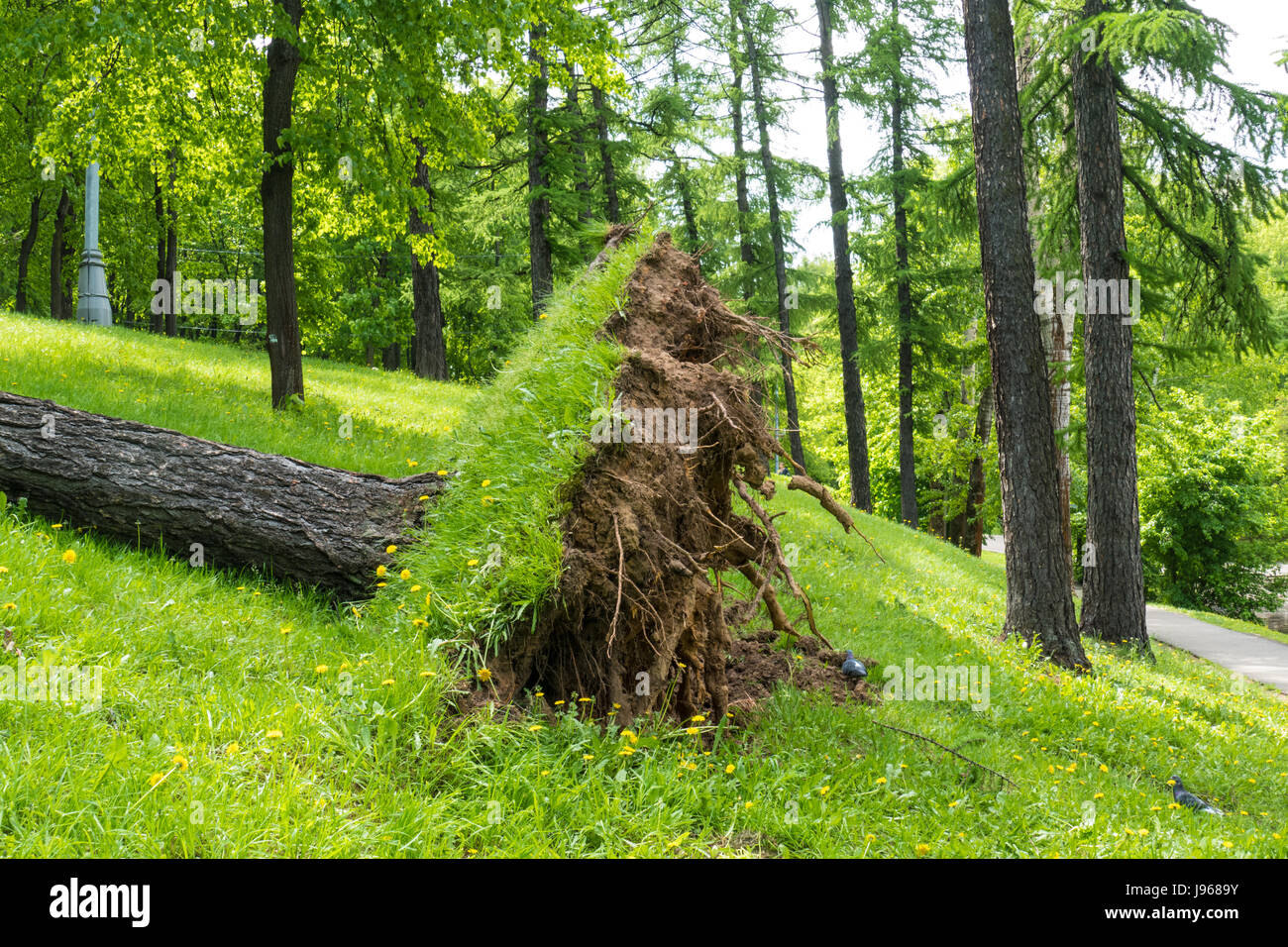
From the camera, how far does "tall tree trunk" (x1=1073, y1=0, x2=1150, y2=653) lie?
31.8ft

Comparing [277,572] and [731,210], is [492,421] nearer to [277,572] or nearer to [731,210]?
[277,572]

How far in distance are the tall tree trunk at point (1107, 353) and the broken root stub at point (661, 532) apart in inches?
236

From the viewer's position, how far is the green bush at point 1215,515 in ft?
81.2

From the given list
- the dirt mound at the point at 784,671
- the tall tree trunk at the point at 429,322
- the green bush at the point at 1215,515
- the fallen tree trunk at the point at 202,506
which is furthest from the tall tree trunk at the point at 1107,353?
the green bush at the point at 1215,515

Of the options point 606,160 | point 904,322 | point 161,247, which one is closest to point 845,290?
point 904,322

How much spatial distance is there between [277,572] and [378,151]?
770 cm

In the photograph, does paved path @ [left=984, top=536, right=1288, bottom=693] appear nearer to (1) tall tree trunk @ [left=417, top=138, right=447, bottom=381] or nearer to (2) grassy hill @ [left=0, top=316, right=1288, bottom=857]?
(2) grassy hill @ [left=0, top=316, right=1288, bottom=857]

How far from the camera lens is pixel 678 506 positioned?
178 inches

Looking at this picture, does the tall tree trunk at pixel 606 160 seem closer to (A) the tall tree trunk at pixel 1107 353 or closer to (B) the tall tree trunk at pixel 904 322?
(B) the tall tree trunk at pixel 904 322

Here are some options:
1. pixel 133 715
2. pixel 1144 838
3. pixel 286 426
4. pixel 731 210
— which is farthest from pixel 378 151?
pixel 731 210

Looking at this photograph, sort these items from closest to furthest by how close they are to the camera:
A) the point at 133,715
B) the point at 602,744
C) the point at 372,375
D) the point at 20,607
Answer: the point at 133,715 < the point at 602,744 < the point at 20,607 < the point at 372,375

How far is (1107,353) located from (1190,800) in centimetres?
638

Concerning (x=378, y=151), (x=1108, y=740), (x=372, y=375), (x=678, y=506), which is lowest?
(x=1108, y=740)

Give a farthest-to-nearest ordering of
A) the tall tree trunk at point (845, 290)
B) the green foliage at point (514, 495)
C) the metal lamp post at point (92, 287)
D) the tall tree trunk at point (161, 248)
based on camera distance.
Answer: the tall tree trunk at point (161, 248)
the tall tree trunk at point (845, 290)
the metal lamp post at point (92, 287)
the green foliage at point (514, 495)
